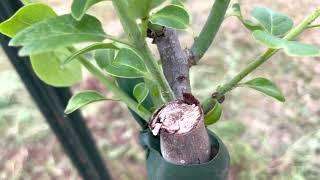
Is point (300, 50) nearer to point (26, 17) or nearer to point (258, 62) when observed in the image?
point (258, 62)

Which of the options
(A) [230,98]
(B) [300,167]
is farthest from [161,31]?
(A) [230,98]

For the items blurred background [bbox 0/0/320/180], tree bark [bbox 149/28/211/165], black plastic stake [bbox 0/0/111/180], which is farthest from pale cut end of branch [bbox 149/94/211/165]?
blurred background [bbox 0/0/320/180]

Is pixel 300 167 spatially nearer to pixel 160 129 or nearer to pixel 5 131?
pixel 5 131

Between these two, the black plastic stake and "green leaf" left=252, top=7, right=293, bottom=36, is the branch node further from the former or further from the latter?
the black plastic stake

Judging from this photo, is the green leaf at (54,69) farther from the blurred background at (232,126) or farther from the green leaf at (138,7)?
the blurred background at (232,126)

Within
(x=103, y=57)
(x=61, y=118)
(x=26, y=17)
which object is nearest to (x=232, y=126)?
A: (x=61, y=118)
